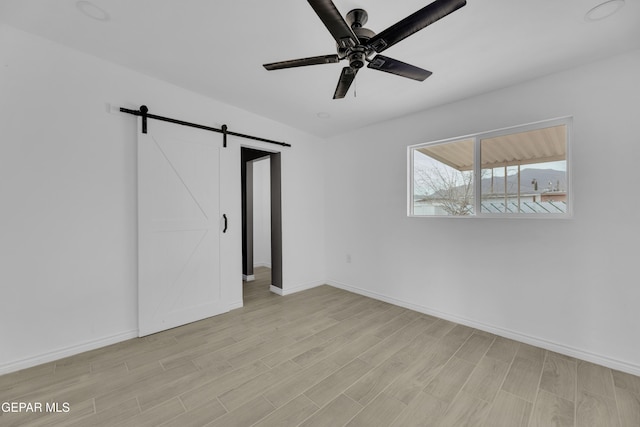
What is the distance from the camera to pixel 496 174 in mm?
2859

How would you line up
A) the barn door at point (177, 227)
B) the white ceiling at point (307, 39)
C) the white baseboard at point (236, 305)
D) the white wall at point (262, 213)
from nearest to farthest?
the white ceiling at point (307, 39) < the barn door at point (177, 227) < the white baseboard at point (236, 305) < the white wall at point (262, 213)

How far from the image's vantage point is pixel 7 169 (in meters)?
2.01

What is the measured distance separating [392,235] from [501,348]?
1.69 m

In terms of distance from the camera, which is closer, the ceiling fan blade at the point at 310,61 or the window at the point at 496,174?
the ceiling fan blade at the point at 310,61

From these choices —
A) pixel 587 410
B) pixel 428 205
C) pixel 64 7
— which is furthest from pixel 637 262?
pixel 64 7

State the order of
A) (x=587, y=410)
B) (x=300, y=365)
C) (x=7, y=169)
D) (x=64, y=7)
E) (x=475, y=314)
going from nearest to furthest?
(x=587, y=410)
(x=64, y=7)
(x=7, y=169)
(x=300, y=365)
(x=475, y=314)

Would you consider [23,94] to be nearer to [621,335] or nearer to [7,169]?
[7,169]

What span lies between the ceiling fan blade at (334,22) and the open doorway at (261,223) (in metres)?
2.63

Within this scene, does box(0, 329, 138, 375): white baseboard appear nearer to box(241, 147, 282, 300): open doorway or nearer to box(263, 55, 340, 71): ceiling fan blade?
box(241, 147, 282, 300): open doorway

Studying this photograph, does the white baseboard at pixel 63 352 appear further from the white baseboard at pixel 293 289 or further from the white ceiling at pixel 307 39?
the white ceiling at pixel 307 39

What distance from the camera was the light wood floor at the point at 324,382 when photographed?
1627 millimetres

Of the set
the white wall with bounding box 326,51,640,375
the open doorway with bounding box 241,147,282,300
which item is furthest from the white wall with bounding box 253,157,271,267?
the white wall with bounding box 326,51,640,375

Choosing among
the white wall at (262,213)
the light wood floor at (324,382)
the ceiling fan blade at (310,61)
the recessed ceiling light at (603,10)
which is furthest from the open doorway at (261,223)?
the recessed ceiling light at (603,10)

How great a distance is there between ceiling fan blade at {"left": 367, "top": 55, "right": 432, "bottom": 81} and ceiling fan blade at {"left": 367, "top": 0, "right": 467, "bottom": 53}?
109mm
